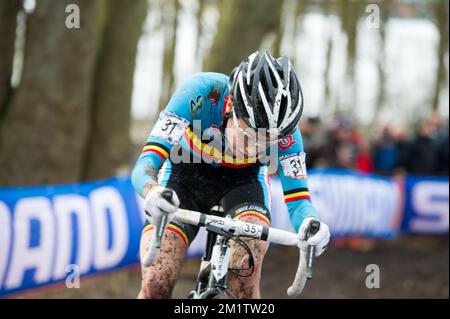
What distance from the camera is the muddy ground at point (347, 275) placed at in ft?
28.2

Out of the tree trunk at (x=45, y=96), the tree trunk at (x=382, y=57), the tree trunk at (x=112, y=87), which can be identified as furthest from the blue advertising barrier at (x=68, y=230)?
the tree trunk at (x=382, y=57)

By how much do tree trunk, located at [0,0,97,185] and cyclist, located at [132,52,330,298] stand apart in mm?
4695

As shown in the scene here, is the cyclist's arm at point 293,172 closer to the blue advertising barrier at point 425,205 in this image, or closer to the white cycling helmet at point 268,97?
the white cycling helmet at point 268,97

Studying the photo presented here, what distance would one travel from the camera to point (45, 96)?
356 inches

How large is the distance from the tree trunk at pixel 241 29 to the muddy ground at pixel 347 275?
3241 mm

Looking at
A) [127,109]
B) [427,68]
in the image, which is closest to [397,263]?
[127,109]

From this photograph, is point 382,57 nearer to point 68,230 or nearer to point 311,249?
point 68,230

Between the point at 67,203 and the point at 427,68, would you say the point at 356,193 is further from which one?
the point at 427,68

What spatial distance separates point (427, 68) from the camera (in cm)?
4003

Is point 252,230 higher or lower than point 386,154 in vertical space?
higher

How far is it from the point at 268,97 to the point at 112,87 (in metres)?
6.95

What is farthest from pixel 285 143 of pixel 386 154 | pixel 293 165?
pixel 386 154

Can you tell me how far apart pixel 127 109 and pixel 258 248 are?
22.1 ft

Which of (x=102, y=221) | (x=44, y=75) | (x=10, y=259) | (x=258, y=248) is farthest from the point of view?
(x=44, y=75)
